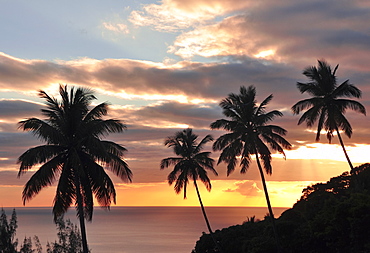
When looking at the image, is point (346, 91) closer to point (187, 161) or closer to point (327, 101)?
point (327, 101)

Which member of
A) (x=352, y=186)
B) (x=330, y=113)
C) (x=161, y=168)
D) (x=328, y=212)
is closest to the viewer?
(x=328, y=212)

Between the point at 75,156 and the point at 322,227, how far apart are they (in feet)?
67.1

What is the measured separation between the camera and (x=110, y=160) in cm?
2464

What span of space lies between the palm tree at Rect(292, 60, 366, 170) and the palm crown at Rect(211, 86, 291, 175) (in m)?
7.22

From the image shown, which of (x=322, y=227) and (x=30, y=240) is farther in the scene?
(x=30, y=240)

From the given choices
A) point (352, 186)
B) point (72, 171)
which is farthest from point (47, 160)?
point (352, 186)

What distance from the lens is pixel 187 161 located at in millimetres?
47406

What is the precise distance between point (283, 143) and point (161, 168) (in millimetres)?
16413

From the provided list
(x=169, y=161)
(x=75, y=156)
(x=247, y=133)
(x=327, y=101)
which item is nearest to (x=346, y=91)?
(x=327, y=101)

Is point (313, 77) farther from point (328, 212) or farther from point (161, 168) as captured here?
point (161, 168)

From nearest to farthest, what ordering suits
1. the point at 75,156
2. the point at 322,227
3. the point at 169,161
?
the point at 75,156 < the point at 322,227 < the point at 169,161

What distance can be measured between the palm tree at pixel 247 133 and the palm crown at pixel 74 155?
44.7 feet

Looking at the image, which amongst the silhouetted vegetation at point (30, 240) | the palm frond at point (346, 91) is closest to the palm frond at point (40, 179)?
the silhouetted vegetation at point (30, 240)

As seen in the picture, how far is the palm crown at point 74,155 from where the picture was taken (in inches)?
929
